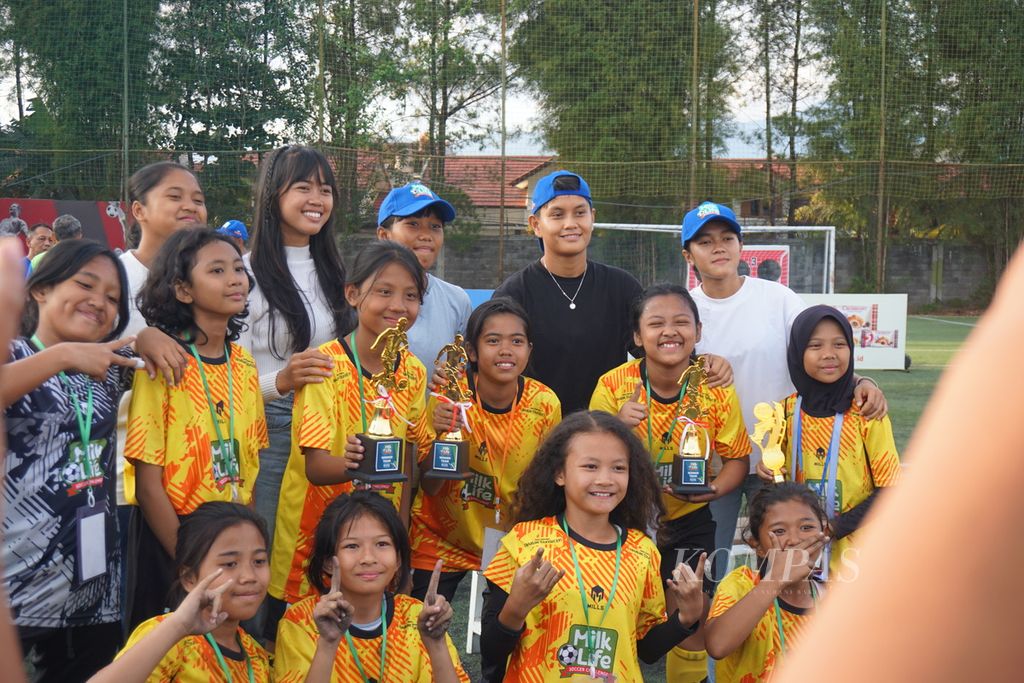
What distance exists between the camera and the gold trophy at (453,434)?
11.2ft

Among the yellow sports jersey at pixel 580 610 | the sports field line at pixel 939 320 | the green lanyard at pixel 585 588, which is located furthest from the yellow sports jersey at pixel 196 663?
the sports field line at pixel 939 320

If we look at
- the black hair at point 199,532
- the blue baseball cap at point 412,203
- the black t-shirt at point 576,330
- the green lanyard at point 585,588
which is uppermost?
the blue baseball cap at point 412,203

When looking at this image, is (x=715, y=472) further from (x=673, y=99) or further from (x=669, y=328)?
(x=673, y=99)

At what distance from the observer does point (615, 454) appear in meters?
3.29

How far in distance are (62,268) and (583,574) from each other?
188cm

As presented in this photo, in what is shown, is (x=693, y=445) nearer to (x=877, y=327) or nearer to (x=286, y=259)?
(x=286, y=259)

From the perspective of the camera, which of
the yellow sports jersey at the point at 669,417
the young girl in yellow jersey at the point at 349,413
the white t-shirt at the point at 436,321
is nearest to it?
the young girl in yellow jersey at the point at 349,413

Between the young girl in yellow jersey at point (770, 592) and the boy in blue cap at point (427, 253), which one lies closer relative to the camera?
the young girl in yellow jersey at point (770, 592)

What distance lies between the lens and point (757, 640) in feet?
10.9

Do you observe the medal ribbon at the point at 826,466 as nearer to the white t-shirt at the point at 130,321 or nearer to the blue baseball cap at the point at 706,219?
the blue baseball cap at the point at 706,219

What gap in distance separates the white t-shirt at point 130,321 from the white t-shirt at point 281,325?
14.5 inches

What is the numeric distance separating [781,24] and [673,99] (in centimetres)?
298

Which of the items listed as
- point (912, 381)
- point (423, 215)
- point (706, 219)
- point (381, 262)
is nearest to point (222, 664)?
point (381, 262)

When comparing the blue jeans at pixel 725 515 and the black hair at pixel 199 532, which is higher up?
the black hair at pixel 199 532
